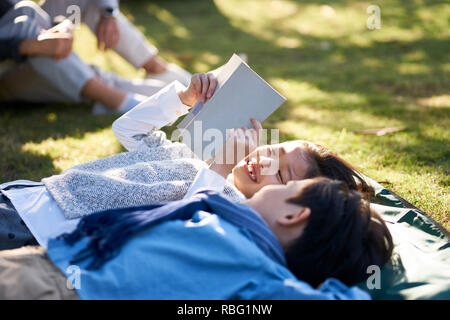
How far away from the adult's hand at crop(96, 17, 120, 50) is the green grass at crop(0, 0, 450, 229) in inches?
22.7

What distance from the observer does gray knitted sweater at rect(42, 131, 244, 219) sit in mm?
1742

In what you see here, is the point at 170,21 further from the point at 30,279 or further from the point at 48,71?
the point at 30,279

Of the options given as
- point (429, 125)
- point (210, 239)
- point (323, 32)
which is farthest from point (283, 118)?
point (323, 32)

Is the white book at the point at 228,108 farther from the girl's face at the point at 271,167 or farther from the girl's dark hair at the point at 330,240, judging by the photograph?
the girl's dark hair at the point at 330,240

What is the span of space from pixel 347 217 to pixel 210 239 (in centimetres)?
47

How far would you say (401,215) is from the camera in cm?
206

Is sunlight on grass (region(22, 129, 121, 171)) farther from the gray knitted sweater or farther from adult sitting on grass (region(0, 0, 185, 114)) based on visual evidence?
the gray knitted sweater

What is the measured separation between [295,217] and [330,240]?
5.2 inches

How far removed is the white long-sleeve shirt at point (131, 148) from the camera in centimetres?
166

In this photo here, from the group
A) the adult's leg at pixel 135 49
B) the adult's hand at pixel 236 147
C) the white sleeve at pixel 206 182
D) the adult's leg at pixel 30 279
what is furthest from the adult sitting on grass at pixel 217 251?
the adult's leg at pixel 135 49

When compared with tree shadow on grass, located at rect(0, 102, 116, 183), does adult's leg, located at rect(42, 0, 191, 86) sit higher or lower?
higher
